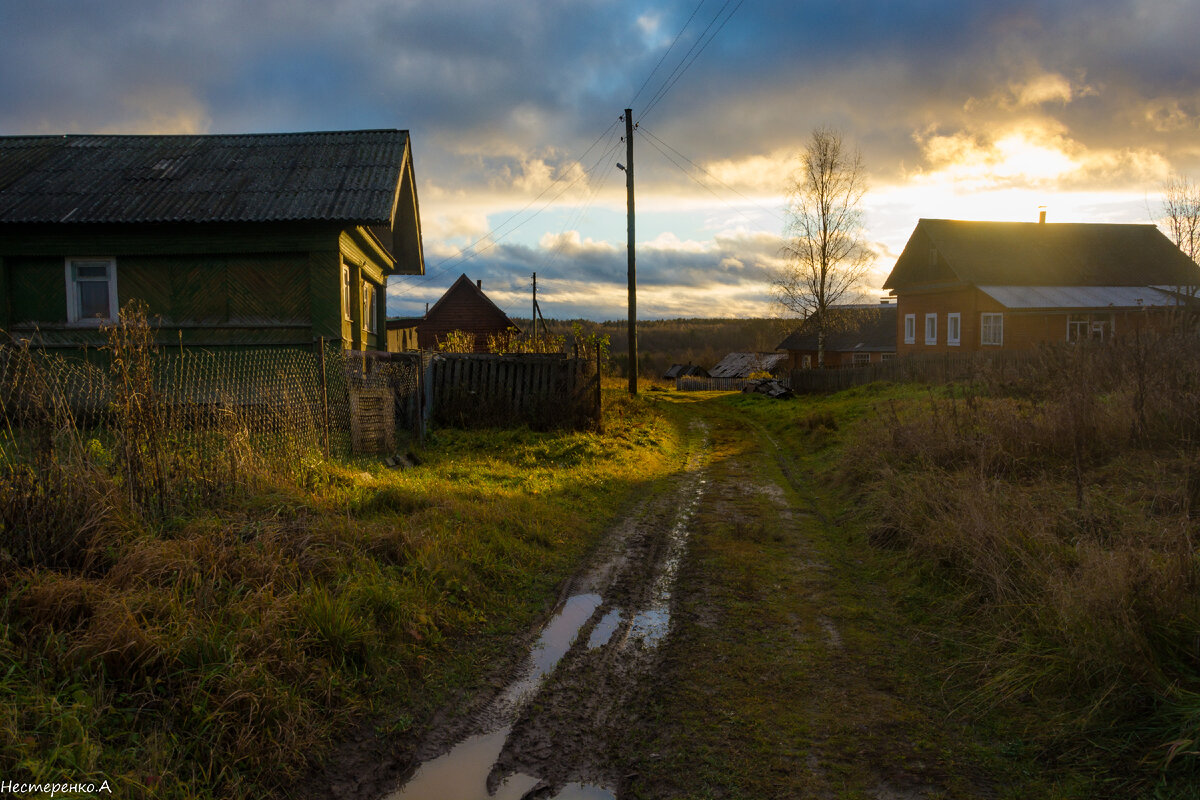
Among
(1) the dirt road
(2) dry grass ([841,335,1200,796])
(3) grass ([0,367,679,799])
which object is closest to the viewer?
(3) grass ([0,367,679,799])

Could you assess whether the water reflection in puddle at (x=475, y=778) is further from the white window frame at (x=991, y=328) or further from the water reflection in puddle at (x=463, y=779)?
the white window frame at (x=991, y=328)

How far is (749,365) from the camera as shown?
5434 cm

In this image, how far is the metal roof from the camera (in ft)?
99.6

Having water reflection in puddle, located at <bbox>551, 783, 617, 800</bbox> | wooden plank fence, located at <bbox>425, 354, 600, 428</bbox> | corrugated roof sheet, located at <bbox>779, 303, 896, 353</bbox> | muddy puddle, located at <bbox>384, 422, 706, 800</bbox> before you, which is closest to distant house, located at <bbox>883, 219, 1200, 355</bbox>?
corrugated roof sheet, located at <bbox>779, 303, 896, 353</bbox>

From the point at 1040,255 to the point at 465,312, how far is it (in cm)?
3139

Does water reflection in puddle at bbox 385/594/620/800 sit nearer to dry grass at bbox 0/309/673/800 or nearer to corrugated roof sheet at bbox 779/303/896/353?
dry grass at bbox 0/309/673/800

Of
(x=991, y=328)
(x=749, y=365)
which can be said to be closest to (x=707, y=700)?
Result: (x=991, y=328)

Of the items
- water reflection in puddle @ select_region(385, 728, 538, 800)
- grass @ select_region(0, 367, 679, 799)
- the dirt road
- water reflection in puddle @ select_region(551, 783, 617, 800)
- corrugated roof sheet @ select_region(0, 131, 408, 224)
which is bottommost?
water reflection in puddle @ select_region(385, 728, 538, 800)

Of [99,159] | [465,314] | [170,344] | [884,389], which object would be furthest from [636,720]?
[465,314]

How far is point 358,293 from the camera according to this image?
1639cm

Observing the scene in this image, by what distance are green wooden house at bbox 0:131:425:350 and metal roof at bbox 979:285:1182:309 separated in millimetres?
27624

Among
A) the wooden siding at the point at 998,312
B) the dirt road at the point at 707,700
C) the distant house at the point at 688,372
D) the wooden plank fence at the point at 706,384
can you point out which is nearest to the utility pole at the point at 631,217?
the wooden siding at the point at 998,312

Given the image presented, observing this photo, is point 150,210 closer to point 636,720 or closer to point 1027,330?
point 636,720

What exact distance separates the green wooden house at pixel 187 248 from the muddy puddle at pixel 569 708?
33.8 feet
